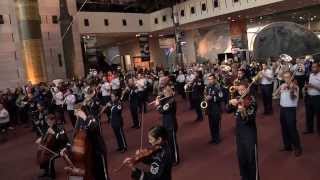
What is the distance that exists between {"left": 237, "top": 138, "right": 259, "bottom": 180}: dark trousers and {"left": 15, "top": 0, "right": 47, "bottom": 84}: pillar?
19.4m

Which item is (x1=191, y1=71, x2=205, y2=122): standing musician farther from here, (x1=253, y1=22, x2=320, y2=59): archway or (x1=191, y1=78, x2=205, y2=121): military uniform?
(x1=253, y1=22, x2=320, y2=59): archway

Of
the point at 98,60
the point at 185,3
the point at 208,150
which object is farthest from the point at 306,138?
the point at 98,60

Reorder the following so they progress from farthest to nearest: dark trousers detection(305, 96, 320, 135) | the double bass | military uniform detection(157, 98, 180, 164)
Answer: dark trousers detection(305, 96, 320, 135) → military uniform detection(157, 98, 180, 164) → the double bass

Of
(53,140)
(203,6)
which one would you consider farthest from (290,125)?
(203,6)

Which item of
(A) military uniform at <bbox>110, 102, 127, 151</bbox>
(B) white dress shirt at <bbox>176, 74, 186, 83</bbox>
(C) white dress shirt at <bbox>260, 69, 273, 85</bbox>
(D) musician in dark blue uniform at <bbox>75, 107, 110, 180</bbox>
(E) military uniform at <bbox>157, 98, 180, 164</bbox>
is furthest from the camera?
(B) white dress shirt at <bbox>176, 74, 186, 83</bbox>

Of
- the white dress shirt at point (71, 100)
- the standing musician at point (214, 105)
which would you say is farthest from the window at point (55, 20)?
→ the standing musician at point (214, 105)

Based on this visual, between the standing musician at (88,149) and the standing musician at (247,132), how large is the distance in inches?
91.8

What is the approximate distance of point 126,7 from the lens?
31469 millimetres

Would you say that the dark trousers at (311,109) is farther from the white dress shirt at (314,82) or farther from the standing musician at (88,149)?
the standing musician at (88,149)

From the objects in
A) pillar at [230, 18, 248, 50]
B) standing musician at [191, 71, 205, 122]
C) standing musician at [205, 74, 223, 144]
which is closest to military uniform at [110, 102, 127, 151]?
standing musician at [205, 74, 223, 144]

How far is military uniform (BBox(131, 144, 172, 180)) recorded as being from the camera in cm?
420

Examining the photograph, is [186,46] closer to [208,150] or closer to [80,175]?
[208,150]

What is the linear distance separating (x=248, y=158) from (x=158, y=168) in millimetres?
2349

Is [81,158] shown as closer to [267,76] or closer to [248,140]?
[248,140]
